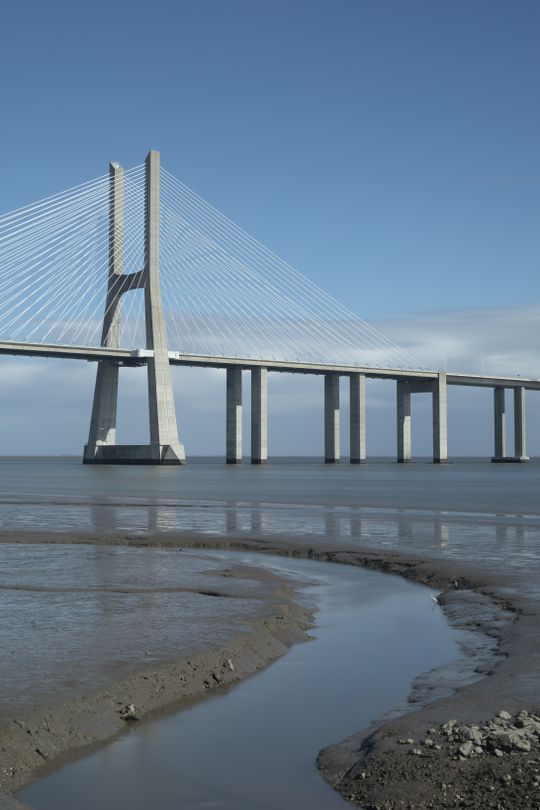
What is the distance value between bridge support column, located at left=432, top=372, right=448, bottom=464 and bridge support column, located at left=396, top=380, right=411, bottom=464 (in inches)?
146

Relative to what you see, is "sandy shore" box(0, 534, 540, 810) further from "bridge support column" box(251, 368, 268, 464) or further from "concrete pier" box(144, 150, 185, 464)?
"bridge support column" box(251, 368, 268, 464)

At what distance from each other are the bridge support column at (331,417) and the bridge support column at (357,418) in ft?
7.12

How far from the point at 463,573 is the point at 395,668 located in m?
5.65

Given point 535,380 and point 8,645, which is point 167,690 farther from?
point 535,380

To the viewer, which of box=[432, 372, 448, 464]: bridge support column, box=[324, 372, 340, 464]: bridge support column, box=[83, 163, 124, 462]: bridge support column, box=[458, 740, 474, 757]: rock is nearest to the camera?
box=[458, 740, 474, 757]: rock

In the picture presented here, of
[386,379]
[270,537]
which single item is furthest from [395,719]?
[386,379]

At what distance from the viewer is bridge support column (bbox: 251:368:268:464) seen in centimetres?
10062

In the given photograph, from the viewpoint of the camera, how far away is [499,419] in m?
135

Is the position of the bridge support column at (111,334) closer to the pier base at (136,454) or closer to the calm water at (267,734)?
the pier base at (136,454)

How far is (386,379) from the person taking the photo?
117125 mm

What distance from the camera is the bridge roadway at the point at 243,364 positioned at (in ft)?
262

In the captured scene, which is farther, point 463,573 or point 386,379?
point 386,379

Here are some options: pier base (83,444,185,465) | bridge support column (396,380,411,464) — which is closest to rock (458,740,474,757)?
pier base (83,444,185,465)

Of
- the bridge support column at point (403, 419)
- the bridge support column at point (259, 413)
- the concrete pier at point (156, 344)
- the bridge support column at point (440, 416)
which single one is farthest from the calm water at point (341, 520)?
the bridge support column at point (403, 419)
